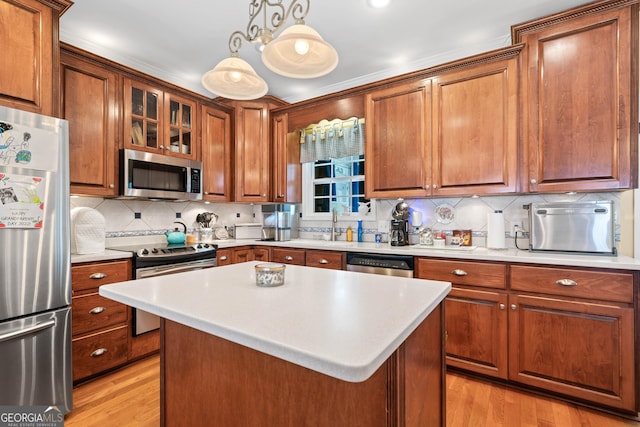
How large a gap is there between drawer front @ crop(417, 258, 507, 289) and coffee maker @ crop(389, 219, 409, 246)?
0.43 meters

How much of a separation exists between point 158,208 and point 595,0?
12.6 feet

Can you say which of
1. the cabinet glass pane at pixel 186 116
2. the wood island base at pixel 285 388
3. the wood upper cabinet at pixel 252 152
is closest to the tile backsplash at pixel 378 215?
the wood upper cabinet at pixel 252 152

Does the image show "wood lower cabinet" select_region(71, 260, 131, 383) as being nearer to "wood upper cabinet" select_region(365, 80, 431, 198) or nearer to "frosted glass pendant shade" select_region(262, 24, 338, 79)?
"frosted glass pendant shade" select_region(262, 24, 338, 79)

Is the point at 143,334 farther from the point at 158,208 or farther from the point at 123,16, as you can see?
the point at 123,16

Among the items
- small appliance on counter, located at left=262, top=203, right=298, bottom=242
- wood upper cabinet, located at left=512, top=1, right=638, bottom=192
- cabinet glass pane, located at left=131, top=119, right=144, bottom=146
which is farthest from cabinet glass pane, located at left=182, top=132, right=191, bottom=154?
wood upper cabinet, located at left=512, top=1, right=638, bottom=192

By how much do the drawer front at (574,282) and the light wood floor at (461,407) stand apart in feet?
2.25

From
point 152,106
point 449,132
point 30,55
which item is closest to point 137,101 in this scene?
point 152,106

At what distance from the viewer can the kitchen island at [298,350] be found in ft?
2.40

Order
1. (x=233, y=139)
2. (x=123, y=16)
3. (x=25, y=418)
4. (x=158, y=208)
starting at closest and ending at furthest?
(x=25, y=418)
(x=123, y=16)
(x=158, y=208)
(x=233, y=139)

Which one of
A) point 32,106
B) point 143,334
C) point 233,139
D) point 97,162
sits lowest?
point 143,334

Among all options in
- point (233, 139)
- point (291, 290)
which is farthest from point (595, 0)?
point (233, 139)

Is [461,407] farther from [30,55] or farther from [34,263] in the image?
[30,55]

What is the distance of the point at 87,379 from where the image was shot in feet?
7.26

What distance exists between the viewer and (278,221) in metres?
3.54
